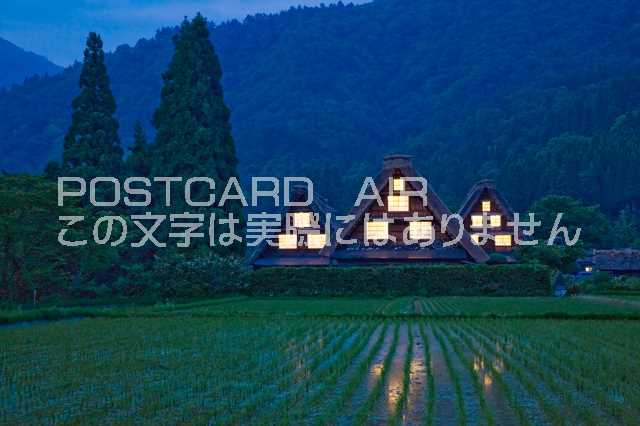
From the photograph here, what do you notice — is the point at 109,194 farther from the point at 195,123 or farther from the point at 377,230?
the point at 377,230

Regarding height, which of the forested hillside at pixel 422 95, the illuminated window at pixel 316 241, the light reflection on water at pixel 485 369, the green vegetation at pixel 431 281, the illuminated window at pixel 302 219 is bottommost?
the light reflection on water at pixel 485 369

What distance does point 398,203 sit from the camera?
48.9 meters

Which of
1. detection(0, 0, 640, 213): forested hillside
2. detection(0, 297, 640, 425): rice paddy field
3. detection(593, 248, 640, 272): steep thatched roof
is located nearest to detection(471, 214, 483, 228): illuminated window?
detection(593, 248, 640, 272): steep thatched roof

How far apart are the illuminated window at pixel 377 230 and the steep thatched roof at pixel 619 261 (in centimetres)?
2747

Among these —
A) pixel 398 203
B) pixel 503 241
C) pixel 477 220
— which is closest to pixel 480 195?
pixel 477 220

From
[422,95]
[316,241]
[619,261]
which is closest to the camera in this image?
[316,241]

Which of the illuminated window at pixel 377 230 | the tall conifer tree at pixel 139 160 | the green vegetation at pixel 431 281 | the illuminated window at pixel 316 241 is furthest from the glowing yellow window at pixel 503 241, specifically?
the tall conifer tree at pixel 139 160

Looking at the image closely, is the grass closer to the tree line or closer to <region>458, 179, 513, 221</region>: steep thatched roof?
the tree line

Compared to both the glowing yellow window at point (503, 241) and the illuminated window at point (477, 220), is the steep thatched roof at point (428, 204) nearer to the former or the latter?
the illuminated window at point (477, 220)

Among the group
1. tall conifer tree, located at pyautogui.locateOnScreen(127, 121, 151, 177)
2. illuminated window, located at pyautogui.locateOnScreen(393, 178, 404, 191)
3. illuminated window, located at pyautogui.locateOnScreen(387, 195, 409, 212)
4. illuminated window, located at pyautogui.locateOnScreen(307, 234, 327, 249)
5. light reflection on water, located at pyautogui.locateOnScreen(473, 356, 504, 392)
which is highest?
tall conifer tree, located at pyautogui.locateOnScreen(127, 121, 151, 177)

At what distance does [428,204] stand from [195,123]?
Result: 54.1 feet

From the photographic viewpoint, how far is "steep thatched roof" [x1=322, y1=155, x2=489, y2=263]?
155ft

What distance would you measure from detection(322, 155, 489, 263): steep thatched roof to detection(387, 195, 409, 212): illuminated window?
92 cm

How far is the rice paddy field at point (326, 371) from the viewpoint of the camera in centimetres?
1138
